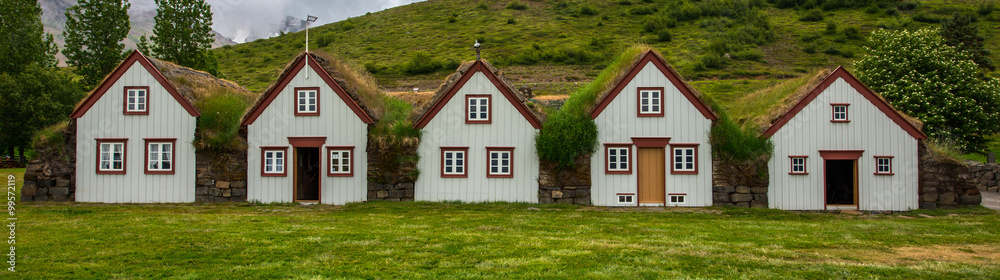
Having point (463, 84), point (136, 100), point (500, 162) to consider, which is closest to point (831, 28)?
point (500, 162)

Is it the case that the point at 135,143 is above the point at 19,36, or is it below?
below

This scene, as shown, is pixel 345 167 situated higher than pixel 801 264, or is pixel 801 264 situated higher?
pixel 345 167

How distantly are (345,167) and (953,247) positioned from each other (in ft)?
60.9

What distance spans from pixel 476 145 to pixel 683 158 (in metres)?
7.72

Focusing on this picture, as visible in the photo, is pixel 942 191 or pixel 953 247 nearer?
pixel 953 247

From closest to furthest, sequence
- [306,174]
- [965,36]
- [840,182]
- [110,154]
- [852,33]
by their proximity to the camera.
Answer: [110,154]
[840,182]
[306,174]
[965,36]
[852,33]

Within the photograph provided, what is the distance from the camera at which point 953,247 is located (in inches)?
542

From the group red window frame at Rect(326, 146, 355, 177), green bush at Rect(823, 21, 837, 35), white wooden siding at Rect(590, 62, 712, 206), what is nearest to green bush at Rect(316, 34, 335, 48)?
green bush at Rect(823, 21, 837, 35)

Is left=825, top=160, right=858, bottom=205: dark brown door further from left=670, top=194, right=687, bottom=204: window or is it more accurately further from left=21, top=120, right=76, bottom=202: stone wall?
left=21, top=120, right=76, bottom=202: stone wall

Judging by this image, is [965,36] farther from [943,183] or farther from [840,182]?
[943,183]

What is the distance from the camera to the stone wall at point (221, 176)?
74.7 feet

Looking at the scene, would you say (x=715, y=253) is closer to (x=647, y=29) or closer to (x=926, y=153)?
(x=926, y=153)

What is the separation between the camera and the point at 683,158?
22406 mm

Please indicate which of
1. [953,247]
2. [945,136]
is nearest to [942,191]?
[953,247]
